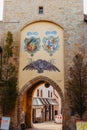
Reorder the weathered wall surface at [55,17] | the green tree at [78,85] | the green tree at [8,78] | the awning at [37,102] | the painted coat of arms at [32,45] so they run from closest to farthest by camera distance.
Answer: the green tree at [78,85], the green tree at [8,78], the weathered wall surface at [55,17], the painted coat of arms at [32,45], the awning at [37,102]

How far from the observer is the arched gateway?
16.4 meters

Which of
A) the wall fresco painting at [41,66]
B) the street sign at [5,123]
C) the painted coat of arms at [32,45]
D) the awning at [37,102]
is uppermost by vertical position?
the painted coat of arms at [32,45]

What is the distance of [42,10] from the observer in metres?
17.5

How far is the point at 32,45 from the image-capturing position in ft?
55.8

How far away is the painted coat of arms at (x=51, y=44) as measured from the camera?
16.8 m

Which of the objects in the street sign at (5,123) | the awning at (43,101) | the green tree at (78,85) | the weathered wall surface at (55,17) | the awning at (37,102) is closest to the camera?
the street sign at (5,123)

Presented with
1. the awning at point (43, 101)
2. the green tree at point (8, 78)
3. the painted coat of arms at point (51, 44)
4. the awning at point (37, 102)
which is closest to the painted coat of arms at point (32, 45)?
the painted coat of arms at point (51, 44)

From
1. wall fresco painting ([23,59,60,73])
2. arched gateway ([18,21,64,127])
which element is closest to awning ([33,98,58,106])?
arched gateway ([18,21,64,127])

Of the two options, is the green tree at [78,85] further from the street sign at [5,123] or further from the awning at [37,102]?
the awning at [37,102]

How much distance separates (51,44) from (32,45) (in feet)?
4.17

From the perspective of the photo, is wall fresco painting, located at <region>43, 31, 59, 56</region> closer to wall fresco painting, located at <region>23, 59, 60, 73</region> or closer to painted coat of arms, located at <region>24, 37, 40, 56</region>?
painted coat of arms, located at <region>24, 37, 40, 56</region>

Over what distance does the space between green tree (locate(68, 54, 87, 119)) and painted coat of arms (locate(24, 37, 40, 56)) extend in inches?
106

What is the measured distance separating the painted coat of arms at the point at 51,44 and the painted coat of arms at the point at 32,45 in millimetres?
478

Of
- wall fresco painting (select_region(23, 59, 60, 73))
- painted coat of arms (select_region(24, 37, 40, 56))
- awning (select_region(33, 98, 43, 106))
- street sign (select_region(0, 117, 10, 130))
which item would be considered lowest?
street sign (select_region(0, 117, 10, 130))
